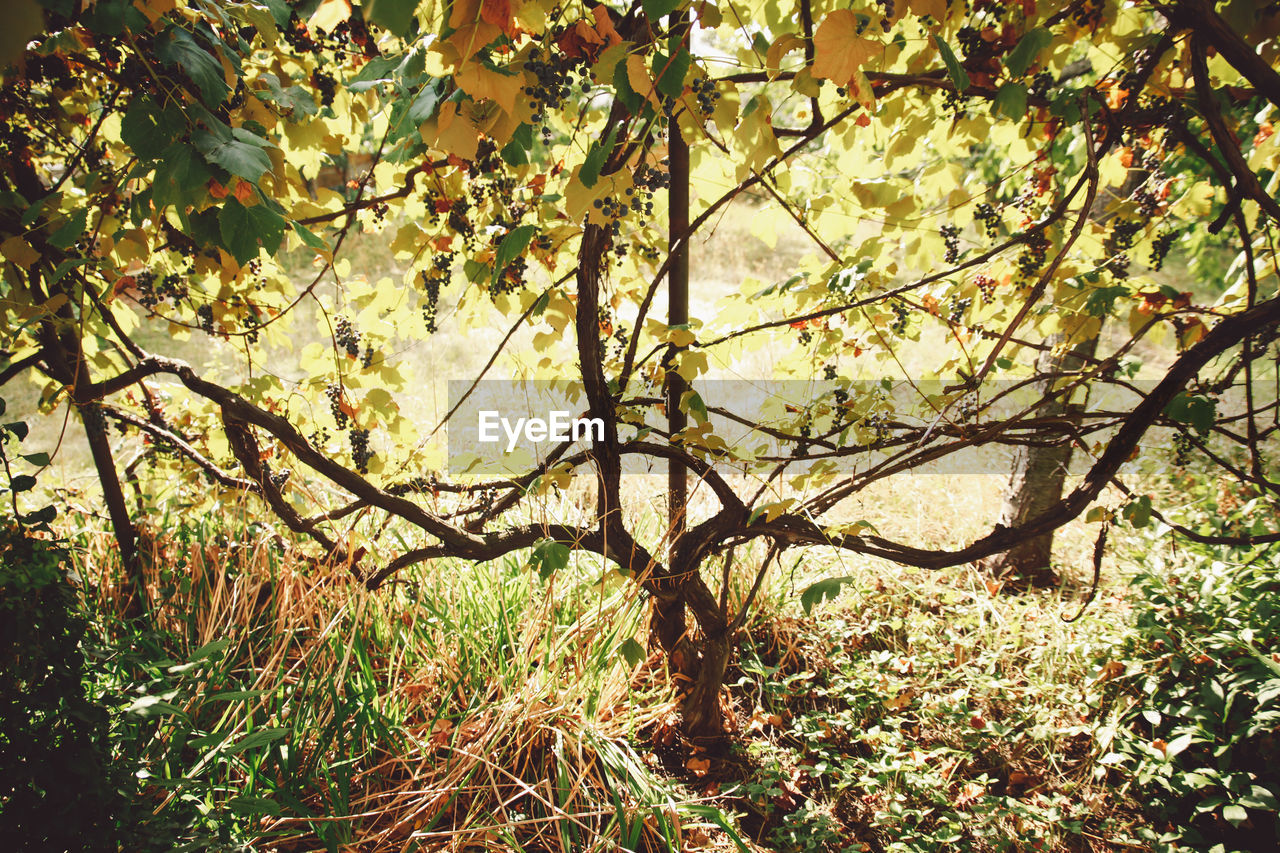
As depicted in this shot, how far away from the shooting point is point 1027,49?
4.35 feet

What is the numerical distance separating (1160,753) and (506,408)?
3.43m

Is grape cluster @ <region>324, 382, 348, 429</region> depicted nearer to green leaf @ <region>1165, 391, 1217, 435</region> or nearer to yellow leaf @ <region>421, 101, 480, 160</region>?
yellow leaf @ <region>421, 101, 480, 160</region>

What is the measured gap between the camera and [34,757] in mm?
1116

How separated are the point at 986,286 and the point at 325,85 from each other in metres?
1.78

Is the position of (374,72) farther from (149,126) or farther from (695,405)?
(695,405)

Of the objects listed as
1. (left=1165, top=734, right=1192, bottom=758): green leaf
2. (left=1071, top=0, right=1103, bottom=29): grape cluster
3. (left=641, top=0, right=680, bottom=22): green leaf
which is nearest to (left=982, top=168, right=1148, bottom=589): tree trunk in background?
(left=1165, top=734, right=1192, bottom=758): green leaf

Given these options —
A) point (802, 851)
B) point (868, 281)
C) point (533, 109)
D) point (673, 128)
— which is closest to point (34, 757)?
point (533, 109)

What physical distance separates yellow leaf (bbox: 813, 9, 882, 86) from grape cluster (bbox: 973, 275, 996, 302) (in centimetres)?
101

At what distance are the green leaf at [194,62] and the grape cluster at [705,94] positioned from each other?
31.6 inches

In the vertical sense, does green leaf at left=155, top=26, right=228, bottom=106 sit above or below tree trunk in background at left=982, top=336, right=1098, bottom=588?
above

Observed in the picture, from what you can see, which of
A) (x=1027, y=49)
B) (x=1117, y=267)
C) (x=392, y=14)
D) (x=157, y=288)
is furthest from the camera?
(x=157, y=288)

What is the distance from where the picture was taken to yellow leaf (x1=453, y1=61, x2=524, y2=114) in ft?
2.87

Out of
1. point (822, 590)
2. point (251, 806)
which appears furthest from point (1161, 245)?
point (251, 806)

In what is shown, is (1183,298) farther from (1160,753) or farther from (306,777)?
(306,777)
